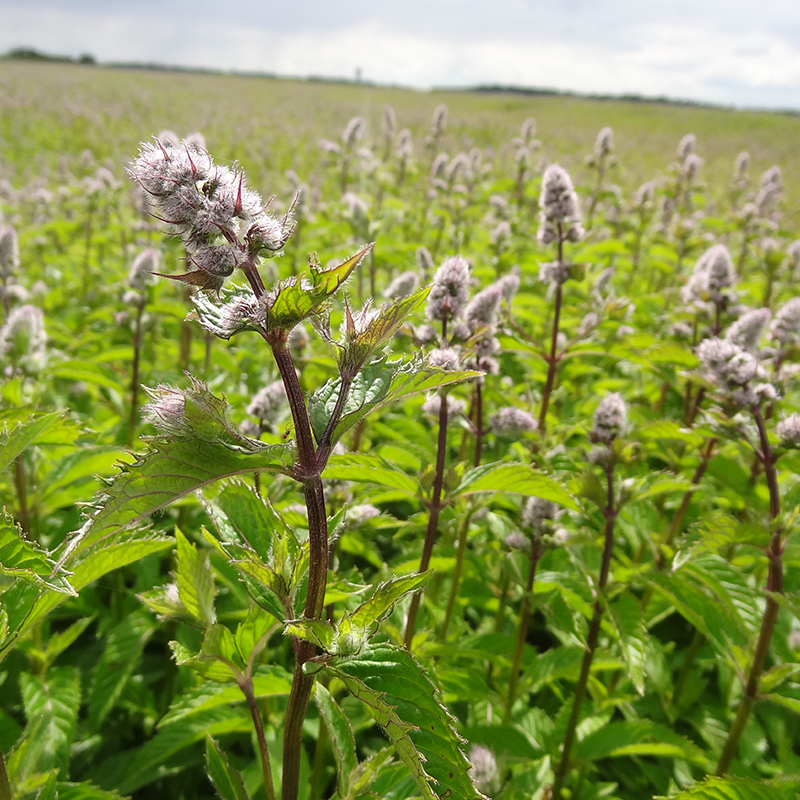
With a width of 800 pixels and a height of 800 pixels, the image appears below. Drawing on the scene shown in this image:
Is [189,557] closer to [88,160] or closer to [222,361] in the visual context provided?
[222,361]

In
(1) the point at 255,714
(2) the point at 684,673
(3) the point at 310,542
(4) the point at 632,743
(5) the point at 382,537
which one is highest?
(3) the point at 310,542

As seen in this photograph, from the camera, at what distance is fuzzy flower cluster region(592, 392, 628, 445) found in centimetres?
241

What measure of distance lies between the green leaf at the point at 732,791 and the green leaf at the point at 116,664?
2348 millimetres

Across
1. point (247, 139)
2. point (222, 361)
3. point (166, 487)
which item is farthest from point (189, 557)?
point (247, 139)

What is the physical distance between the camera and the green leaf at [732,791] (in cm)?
161

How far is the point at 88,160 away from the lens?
9.33m

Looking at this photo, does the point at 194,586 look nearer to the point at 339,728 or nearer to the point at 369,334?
the point at 339,728

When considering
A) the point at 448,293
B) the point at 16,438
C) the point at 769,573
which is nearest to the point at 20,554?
the point at 16,438

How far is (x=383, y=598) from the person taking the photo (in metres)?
1.15

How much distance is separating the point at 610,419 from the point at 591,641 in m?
1.01

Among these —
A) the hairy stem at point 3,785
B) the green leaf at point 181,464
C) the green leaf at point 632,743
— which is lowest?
the green leaf at point 632,743

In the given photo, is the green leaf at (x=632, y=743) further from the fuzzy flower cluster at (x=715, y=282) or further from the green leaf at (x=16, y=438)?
the green leaf at (x=16, y=438)

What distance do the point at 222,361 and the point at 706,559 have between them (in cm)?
331

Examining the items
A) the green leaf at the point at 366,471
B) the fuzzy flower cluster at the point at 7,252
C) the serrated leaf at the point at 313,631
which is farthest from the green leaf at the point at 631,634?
the fuzzy flower cluster at the point at 7,252
